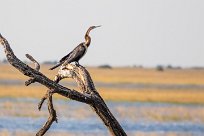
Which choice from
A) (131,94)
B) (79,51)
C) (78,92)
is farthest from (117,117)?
(78,92)

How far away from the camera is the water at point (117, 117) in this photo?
24422 mm

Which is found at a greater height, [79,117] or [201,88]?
[201,88]

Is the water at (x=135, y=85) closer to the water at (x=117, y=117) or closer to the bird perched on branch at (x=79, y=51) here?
the water at (x=117, y=117)

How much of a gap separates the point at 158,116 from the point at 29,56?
69.1 ft

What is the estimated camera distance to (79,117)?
94.6 feet

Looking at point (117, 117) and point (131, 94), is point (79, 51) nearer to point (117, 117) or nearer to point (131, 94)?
point (117, 117)

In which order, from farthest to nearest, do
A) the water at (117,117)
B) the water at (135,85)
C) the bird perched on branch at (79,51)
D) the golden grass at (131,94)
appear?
the water at (135,85)
the golden grass at (131,94)
the water at (117,117)
the bird perched on branch at (79,51)

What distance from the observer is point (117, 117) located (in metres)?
28.6

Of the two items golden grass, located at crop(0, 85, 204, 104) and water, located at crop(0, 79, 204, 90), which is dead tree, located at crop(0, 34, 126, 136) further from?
water, located at crop(0, 79, 204, 90)

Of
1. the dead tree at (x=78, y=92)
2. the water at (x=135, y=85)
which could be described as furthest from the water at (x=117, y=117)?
the dead tree at (x=78, y=92)

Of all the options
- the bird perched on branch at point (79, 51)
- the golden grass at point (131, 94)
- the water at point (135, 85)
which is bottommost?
the bird perched on branch at point (79, 51)

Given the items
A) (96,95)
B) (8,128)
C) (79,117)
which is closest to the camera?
(96,95)

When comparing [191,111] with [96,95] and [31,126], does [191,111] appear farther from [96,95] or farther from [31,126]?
[96,95]

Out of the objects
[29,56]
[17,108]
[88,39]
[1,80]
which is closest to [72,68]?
[29,56]
